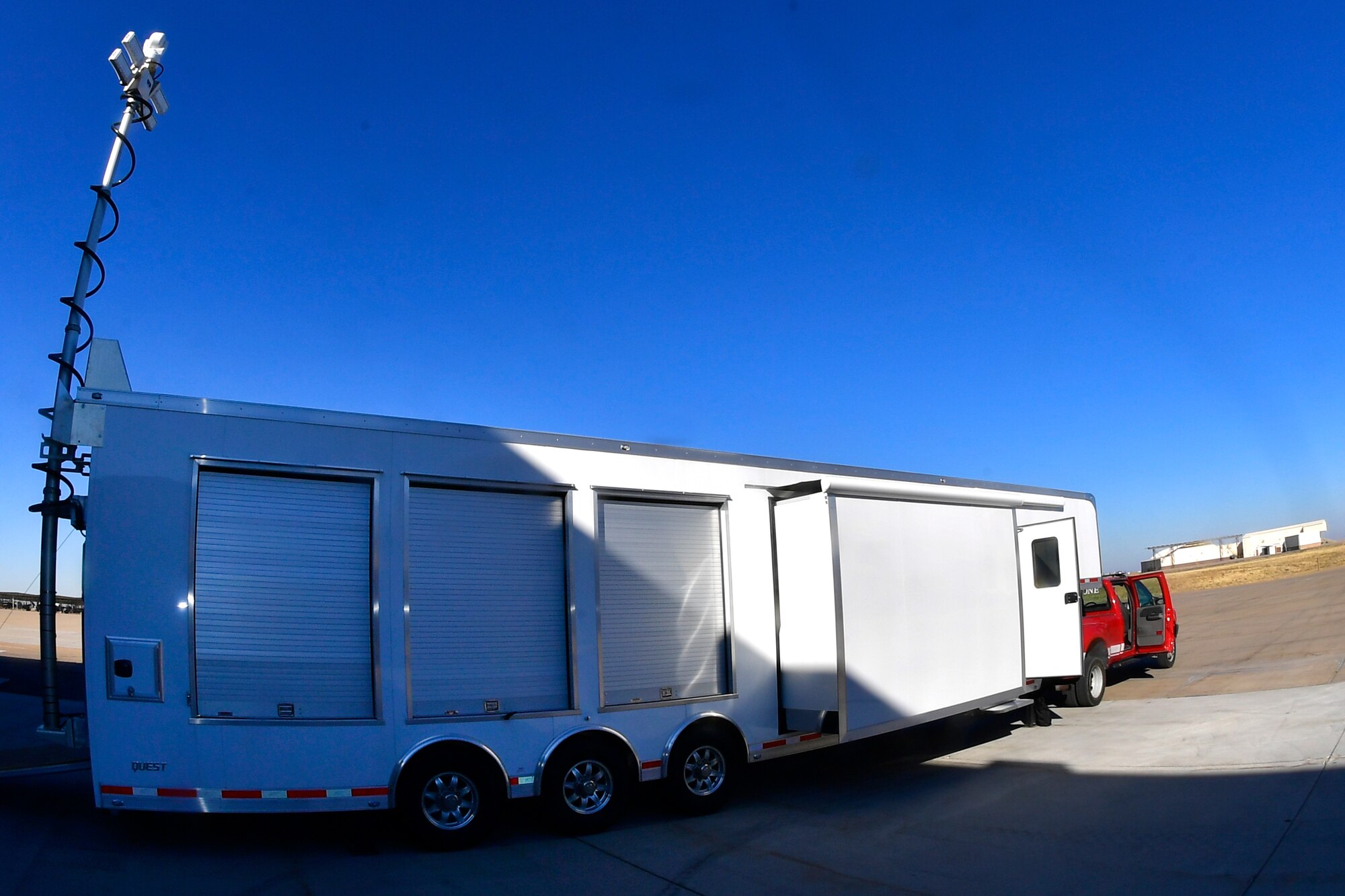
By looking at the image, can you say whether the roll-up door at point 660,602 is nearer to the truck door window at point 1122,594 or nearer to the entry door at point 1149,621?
the truck door window at point 1122,594

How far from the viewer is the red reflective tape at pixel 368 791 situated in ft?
21.2

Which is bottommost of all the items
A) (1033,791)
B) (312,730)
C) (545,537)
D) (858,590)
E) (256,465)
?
(1033,791)

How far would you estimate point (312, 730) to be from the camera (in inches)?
254

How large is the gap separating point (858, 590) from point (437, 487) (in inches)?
165

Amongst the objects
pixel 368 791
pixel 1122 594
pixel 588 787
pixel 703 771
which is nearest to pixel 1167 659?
pixel 1122 594

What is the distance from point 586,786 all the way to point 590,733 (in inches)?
17.2

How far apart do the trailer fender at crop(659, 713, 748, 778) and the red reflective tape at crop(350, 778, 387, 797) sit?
2388mm

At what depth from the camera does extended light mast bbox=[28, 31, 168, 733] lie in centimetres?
660

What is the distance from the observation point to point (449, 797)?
6.79 metres

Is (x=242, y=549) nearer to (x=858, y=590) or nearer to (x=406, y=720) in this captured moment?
(x=406, y=720)

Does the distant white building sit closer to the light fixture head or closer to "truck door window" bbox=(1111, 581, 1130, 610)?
"truck door window" bbox=(1111, 581, 1130, 610)

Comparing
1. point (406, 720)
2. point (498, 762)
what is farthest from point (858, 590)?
point (406, 720)

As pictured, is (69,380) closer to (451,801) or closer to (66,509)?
(66,509)

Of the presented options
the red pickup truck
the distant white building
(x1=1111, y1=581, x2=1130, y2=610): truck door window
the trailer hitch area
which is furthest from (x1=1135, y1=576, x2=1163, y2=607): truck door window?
the distant white building
